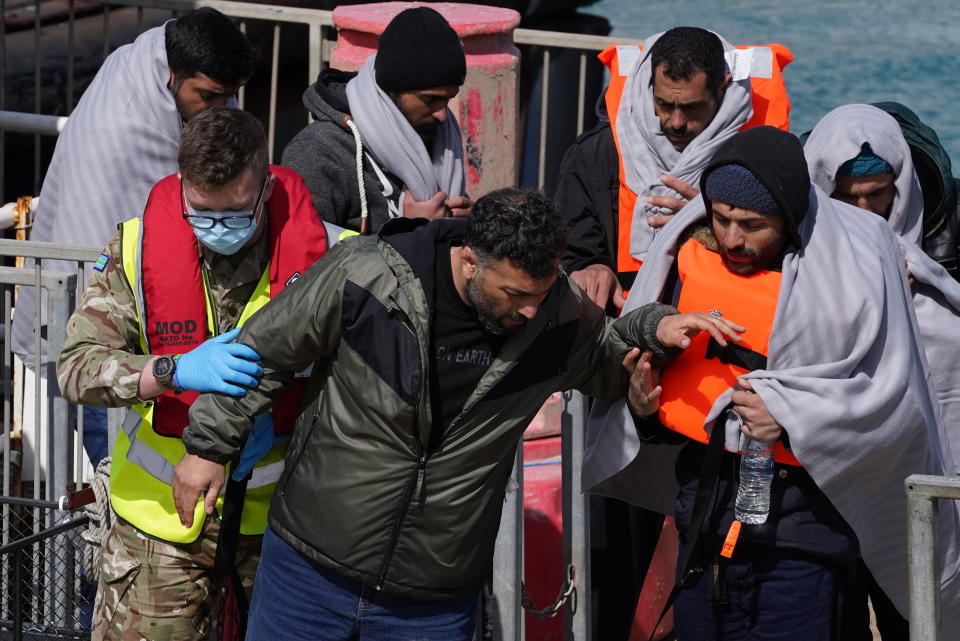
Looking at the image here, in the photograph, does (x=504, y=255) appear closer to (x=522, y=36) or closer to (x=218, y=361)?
(x=218, y=361)

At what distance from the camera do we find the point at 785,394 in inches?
122

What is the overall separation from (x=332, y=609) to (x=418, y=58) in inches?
62.0

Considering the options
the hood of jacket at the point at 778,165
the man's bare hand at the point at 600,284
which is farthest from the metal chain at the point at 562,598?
the hood of jacket at the point at 778,165

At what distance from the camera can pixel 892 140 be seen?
3787 mm

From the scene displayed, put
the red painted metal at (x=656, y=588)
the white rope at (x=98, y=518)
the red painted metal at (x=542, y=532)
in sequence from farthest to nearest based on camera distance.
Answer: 1. the red painted metal at (x=656, y=588)
2. the red painted metal at (x=542, y=532)
3. the white rope at (x=98, y=518)

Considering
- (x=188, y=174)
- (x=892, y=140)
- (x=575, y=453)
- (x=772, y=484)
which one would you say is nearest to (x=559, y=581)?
(x=575, y=453)

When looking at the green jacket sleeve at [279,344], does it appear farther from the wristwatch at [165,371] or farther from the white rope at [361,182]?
the white rope at [361,182]

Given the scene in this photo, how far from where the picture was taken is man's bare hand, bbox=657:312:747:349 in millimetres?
3092

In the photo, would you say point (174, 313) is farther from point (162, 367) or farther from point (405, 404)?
point (405, 404)

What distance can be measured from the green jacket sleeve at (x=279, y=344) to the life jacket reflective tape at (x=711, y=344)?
2.69 ft

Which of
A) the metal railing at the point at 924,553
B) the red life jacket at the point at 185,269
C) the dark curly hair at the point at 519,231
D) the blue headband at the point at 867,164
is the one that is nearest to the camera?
the metal railing at the point at 924,553

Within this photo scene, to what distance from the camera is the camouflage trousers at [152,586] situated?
323 centimetres

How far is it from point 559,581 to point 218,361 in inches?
78.9

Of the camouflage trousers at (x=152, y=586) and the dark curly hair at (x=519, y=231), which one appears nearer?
the dark curly hair at (x=519, y=231)
